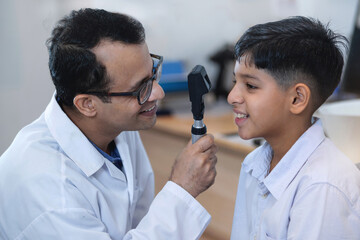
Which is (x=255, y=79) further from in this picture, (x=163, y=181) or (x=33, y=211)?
(x=163, y=181)

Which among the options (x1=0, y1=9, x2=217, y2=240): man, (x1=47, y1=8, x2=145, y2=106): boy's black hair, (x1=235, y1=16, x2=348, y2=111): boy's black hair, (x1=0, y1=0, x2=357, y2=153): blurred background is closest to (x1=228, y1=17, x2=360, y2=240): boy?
(x1=235, y1=16, x2=348, y2=111): boy's black hair

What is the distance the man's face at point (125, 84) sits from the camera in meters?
0.99

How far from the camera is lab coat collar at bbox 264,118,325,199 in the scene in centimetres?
88

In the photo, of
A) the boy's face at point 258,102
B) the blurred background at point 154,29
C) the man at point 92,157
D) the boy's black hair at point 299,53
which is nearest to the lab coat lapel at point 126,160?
the man at point 92,157

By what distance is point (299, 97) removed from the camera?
2.98ft

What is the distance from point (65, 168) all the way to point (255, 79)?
49 cm

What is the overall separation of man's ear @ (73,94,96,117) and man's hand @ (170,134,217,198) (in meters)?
0.26

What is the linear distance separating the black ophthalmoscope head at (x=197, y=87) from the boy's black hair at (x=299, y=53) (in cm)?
11

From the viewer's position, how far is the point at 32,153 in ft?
3.15

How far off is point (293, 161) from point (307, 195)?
0.11 meters

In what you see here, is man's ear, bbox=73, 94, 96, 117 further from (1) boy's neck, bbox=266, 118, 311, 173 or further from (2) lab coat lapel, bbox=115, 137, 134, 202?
(1) boy's neck, bbox=266, 118, 311, 173

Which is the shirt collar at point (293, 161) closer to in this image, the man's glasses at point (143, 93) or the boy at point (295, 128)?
the boy at point (295, 128)

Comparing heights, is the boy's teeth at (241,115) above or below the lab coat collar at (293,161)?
above

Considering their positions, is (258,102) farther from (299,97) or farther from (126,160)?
(126,160)
